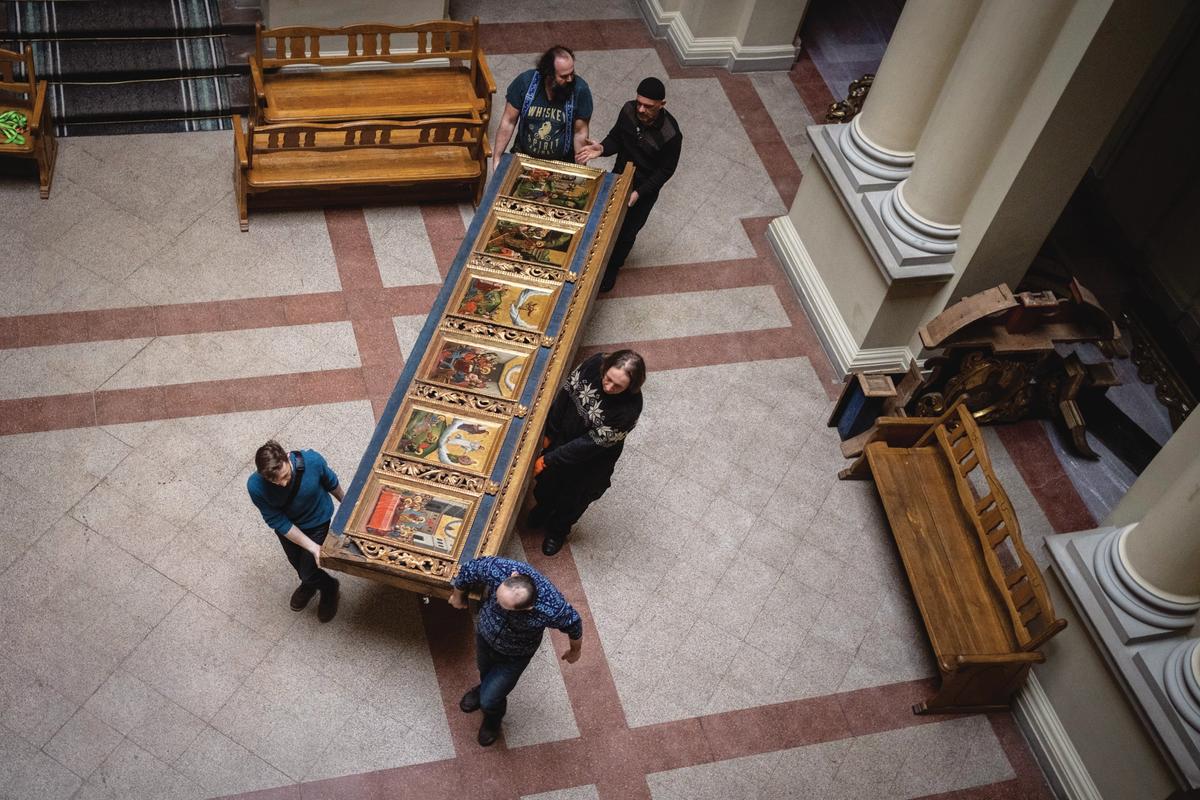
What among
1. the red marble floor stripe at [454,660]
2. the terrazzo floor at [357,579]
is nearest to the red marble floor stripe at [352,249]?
A: the terrazzo floor at [357,579]

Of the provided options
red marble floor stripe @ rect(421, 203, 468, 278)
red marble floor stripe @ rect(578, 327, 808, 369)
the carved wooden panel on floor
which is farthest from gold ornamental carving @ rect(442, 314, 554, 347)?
red marble floor stripe @ rect(421, 203, 468, 278)

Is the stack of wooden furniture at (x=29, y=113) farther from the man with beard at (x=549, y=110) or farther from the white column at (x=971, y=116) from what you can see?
the white column at (x=971, y=116)

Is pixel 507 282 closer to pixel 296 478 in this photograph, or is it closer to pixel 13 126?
pixel 296 478

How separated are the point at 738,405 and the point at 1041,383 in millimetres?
2321

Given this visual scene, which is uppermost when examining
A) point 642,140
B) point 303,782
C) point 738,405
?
point 642,140

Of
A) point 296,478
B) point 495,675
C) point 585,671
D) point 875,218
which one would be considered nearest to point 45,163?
point 296,478

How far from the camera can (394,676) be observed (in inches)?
257

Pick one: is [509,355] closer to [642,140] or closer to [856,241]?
[642,140]

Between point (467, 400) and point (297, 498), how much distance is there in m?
1.21

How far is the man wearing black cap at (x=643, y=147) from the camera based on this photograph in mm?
7767

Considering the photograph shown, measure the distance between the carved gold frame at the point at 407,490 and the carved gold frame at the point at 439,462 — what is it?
53mm

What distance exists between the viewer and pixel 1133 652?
6.27 metres

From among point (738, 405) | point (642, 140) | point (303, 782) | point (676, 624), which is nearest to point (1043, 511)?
point (738, 405)

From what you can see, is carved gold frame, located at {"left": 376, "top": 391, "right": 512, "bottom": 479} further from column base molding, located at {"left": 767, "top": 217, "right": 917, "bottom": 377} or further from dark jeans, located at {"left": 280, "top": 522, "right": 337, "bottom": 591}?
column base molding, located at {"left": 767, "top": 217, "right": 917, "bottom": 377}
